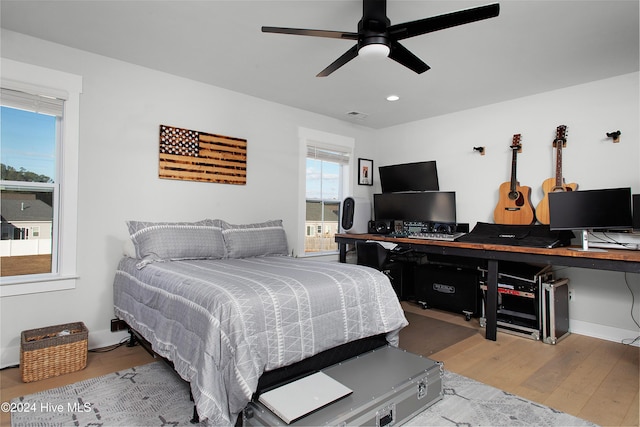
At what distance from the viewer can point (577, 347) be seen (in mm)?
3123

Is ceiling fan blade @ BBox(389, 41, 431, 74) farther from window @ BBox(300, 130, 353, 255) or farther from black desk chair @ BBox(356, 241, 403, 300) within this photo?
window @ BBox(300, 130, 353, 255)

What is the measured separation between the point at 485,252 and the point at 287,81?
2.59m

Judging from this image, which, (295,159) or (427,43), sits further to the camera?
(295,159)

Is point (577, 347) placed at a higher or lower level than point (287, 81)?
lower

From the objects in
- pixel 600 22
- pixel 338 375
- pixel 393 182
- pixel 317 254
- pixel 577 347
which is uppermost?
pixel 600 22

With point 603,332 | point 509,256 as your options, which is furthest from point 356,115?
point 603,332

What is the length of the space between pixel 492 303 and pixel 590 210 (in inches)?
45.7

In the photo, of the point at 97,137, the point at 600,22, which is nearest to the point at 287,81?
the point at 97,137

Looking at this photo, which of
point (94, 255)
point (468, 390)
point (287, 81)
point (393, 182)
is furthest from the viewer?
point (393, 182)

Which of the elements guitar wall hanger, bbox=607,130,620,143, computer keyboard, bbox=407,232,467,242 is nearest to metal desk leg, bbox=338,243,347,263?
computer keyboard, bbox=407,232,467,242

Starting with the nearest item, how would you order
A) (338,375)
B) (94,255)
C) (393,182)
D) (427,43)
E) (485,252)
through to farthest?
(338,375) → (427,43) → (94,255) → (485,252) → (393,182)

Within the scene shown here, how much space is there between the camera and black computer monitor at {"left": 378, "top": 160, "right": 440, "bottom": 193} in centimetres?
462

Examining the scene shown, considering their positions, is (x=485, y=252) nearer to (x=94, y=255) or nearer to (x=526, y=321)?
(x=526, y=321)

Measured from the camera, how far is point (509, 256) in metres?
3.18
